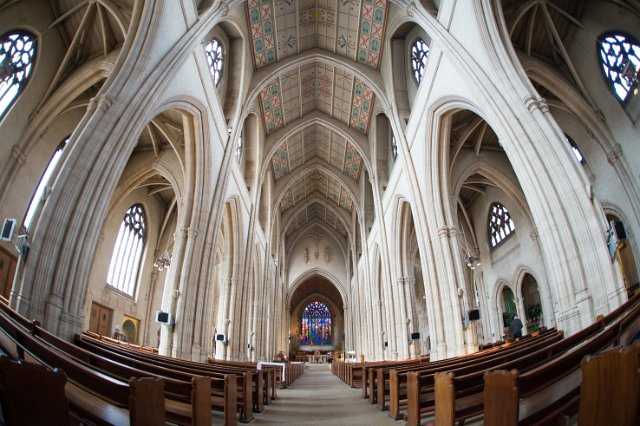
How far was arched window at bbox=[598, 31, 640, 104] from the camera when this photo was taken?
1133 cm

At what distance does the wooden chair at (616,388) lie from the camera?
5.88ft

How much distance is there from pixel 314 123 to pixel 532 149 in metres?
15.1

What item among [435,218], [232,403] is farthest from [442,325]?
[232,403]

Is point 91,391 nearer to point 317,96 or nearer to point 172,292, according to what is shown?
point 172,292

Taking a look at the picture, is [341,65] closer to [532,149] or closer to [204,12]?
[204,12]

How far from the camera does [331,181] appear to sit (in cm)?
2736

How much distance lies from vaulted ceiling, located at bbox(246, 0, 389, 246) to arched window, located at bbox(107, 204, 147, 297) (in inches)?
332

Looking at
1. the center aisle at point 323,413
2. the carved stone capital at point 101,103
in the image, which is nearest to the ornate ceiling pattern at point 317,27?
the carved stone capital at point 101,103

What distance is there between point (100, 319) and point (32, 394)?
18272mm

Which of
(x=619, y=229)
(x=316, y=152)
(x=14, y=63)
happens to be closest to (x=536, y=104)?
(x=619, y=229)

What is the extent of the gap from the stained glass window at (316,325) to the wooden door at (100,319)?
28.3 metres

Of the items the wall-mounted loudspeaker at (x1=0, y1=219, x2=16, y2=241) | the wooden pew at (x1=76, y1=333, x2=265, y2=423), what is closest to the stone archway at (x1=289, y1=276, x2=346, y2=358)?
the wooden pew at (x1=76, y1=333, x2=265, y2=423)

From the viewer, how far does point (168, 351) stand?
10.5 meters

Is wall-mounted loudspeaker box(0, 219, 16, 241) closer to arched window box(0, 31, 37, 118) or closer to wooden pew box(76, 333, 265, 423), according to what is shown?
wooden pew box(76, 333, 265, 423)
